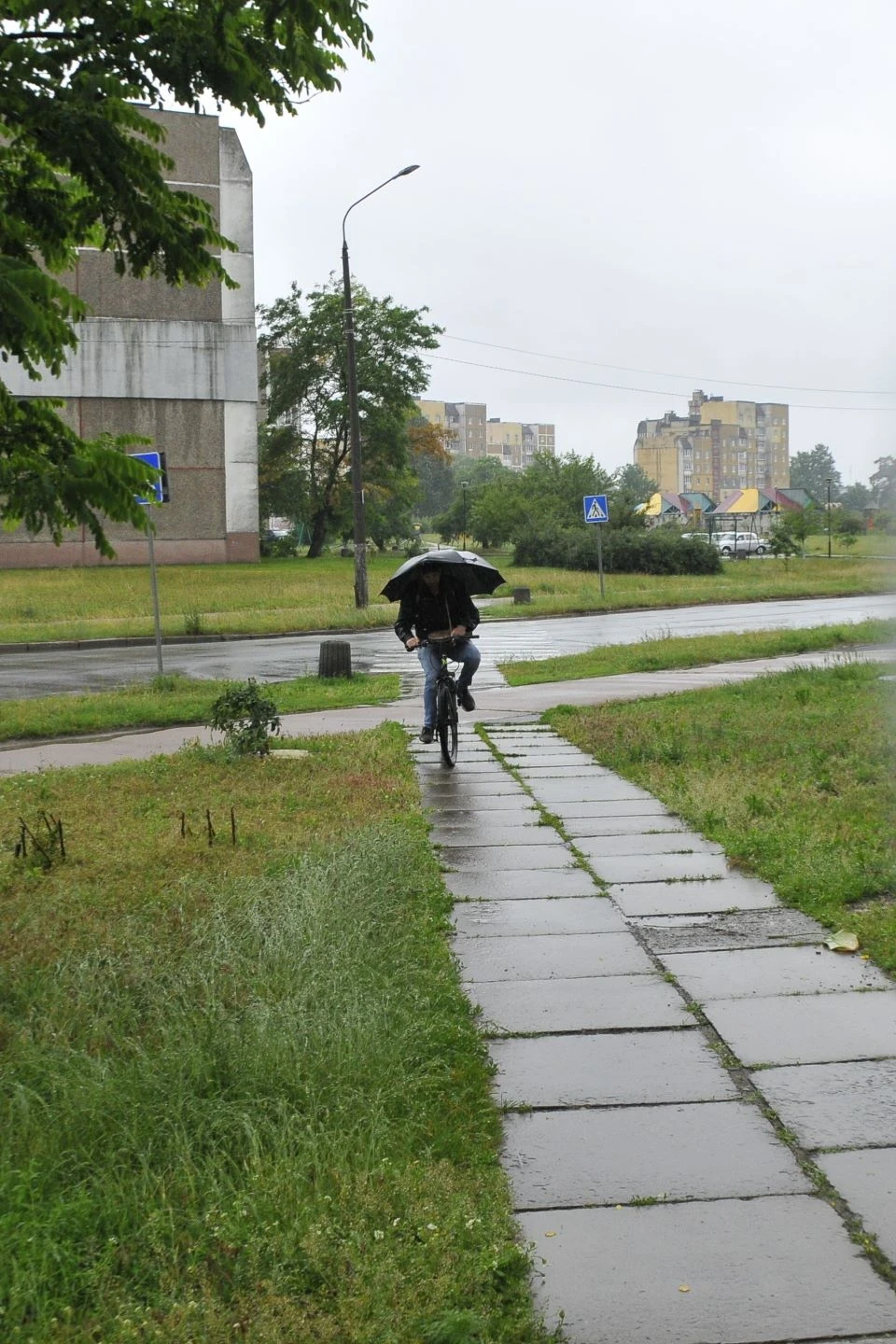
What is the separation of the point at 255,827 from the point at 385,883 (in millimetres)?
1817

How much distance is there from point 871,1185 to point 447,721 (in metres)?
7.26

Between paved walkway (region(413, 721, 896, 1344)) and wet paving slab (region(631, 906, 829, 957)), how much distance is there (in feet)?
0.04

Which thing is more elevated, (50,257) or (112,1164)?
(50,257)

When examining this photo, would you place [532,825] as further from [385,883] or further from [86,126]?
[86,126]

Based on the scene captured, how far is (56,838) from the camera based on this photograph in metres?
7.49

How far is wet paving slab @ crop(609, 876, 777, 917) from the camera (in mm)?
6316

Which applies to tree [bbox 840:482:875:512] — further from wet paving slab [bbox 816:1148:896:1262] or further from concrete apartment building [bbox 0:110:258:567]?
concrete apartment building [bbox 0:110:258:567]

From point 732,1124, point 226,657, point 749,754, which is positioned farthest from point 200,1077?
point 226,657

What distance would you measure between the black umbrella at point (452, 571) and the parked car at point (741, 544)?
200ft

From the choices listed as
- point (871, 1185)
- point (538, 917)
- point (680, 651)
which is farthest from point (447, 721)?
point (680, 651)

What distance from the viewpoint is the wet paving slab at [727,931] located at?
5.74 meters

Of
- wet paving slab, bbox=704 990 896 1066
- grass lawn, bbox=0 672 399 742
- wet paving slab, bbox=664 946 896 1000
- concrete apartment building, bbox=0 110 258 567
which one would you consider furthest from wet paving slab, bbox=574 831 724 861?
concrete apartment building, bbox=0 110 258 567

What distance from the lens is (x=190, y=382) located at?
169ft

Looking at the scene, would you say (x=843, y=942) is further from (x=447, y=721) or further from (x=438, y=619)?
(x=438, y=619)
